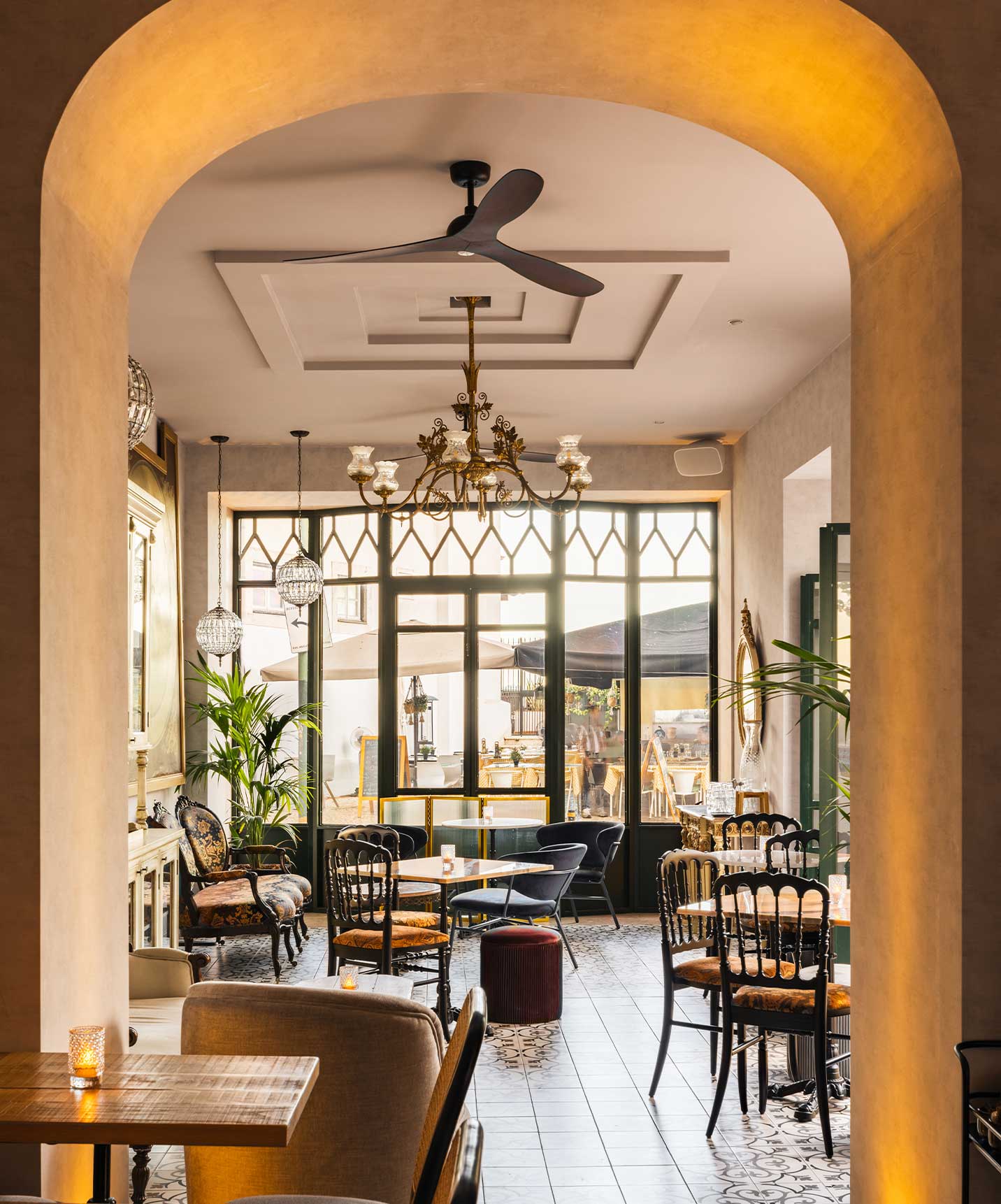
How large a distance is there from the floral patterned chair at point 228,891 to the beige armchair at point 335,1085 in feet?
13.3

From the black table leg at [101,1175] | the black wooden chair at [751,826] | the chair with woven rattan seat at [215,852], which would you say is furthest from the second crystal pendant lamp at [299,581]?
the black table leg at [101,1175]

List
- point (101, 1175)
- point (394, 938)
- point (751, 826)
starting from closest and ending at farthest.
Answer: point (101, 1175) → point (394, 938) → point (751, 826)

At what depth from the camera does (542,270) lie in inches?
162

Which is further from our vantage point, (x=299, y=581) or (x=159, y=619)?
(x=299, y=581)

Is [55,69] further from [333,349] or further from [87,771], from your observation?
[333,349]

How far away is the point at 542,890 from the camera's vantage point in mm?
6965

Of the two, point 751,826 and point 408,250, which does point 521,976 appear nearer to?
point 751,826

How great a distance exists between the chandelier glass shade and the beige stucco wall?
364cm

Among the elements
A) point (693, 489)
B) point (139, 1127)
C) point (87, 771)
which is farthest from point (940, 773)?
point (693, 489)

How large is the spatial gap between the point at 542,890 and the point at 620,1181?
301cm

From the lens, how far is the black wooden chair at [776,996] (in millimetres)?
4316

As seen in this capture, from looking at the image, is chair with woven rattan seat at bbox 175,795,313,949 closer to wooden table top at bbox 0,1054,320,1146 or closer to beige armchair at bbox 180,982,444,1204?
beige armchair at bbox 180,982,444,1204

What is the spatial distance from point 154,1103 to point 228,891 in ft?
17.5

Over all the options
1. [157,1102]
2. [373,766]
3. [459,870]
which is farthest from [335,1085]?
[373,766]
